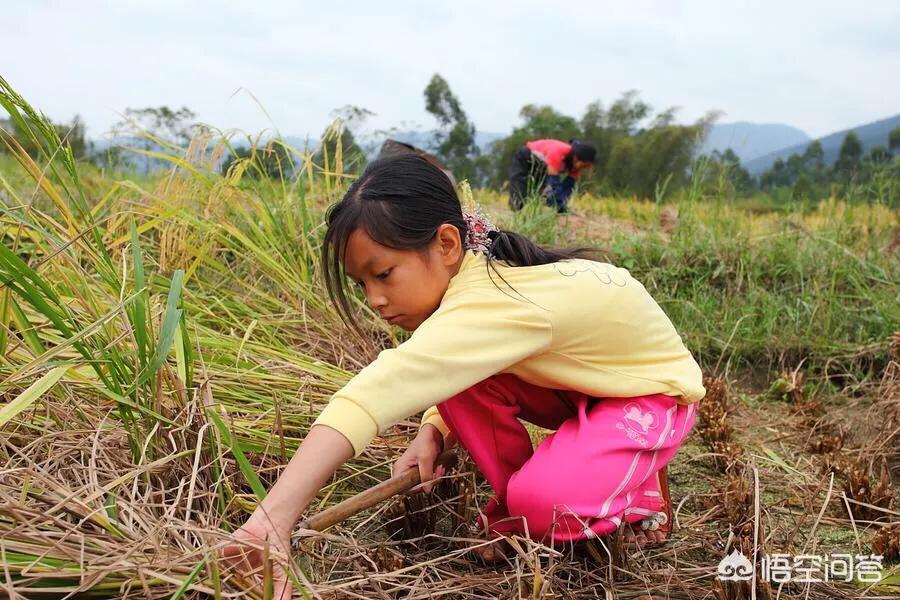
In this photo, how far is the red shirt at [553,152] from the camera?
5738 mm

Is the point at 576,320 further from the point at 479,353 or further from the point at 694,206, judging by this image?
the point at 694,206

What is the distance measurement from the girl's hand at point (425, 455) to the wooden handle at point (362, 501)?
0.03 metres

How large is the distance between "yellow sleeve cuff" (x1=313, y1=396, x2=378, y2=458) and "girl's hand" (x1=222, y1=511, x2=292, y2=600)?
15cm

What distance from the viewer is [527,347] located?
1.26m

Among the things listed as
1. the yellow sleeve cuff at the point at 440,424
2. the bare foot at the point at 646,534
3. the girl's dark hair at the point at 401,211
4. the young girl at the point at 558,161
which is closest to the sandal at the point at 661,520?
the bare foot at the point at 646,534

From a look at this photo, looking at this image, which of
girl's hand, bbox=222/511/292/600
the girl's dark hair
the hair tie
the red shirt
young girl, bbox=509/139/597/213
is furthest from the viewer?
the red shirt

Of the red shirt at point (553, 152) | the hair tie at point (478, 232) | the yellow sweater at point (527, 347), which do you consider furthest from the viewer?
the red shirt at point (553, 152)

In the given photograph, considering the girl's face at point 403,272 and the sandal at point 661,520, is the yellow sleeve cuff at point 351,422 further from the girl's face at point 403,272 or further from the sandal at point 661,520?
the sandal at point 661,520

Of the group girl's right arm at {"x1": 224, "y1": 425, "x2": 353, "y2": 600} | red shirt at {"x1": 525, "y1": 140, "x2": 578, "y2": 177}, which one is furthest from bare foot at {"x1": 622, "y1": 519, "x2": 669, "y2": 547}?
red shirt at {"x1": 525, "y1": 140, "x2": 578, "y2": 177}

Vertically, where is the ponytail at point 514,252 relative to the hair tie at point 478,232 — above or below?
below

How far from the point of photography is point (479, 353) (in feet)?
3.95

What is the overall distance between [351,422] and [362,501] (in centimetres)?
18

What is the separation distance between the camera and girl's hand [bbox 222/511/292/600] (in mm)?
1005

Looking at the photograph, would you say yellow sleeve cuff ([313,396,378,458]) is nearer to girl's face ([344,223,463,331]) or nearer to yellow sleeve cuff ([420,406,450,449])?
girl's face ([344,223,463,331])
